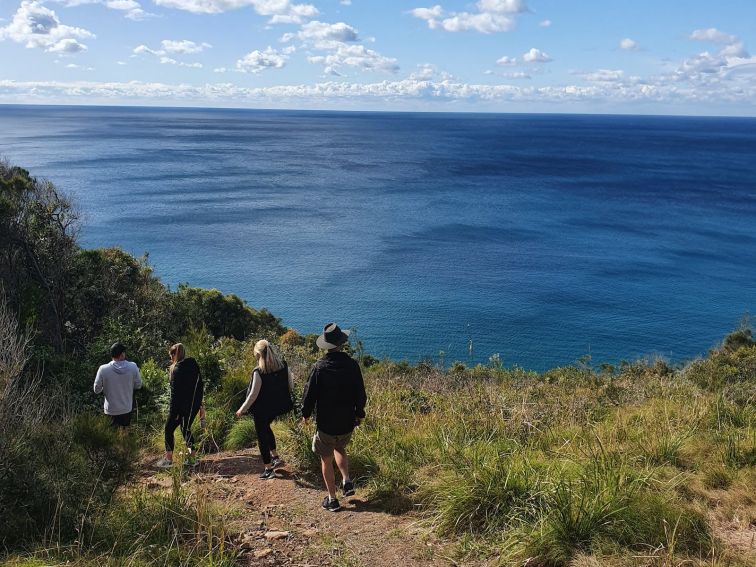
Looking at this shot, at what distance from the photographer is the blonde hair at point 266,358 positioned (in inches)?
251

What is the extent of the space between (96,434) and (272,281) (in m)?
35.7

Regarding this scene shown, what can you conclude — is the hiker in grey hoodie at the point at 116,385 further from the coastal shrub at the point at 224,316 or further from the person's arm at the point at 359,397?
the coastal shrub at the point at 224,316

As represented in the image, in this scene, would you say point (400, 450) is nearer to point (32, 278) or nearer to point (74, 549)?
point (74, 549)

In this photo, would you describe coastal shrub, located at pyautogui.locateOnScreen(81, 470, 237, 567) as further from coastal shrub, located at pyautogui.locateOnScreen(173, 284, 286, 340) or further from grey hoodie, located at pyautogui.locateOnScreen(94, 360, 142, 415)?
coastal shrub, located at pyautogui.locateOnScreen(173, 284, 286, 340)

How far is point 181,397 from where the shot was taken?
22.8ft

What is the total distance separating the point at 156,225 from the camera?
55.2 m

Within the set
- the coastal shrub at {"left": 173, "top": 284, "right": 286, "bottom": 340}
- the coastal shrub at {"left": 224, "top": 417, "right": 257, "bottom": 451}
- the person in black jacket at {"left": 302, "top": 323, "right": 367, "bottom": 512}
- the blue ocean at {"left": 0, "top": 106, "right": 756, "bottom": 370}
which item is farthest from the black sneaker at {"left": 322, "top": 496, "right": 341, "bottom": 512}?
the blue ocean at {"left": 0, "top": 106, "right": 756, "bottom": 370}

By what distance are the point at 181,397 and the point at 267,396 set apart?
1237 millimetres

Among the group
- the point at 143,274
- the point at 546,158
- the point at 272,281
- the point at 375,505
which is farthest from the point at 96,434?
the point at 546,158

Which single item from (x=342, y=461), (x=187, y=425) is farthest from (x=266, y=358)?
(x=187, y=425)

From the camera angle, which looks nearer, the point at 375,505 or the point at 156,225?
the point at 375,505

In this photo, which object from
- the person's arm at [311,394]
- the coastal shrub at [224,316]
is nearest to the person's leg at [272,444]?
the person's arm at [311,394]

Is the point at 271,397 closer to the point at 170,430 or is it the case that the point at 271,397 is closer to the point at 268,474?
the point at 268,474

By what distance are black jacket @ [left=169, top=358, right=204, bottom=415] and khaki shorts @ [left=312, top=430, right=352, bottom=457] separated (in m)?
1.95
